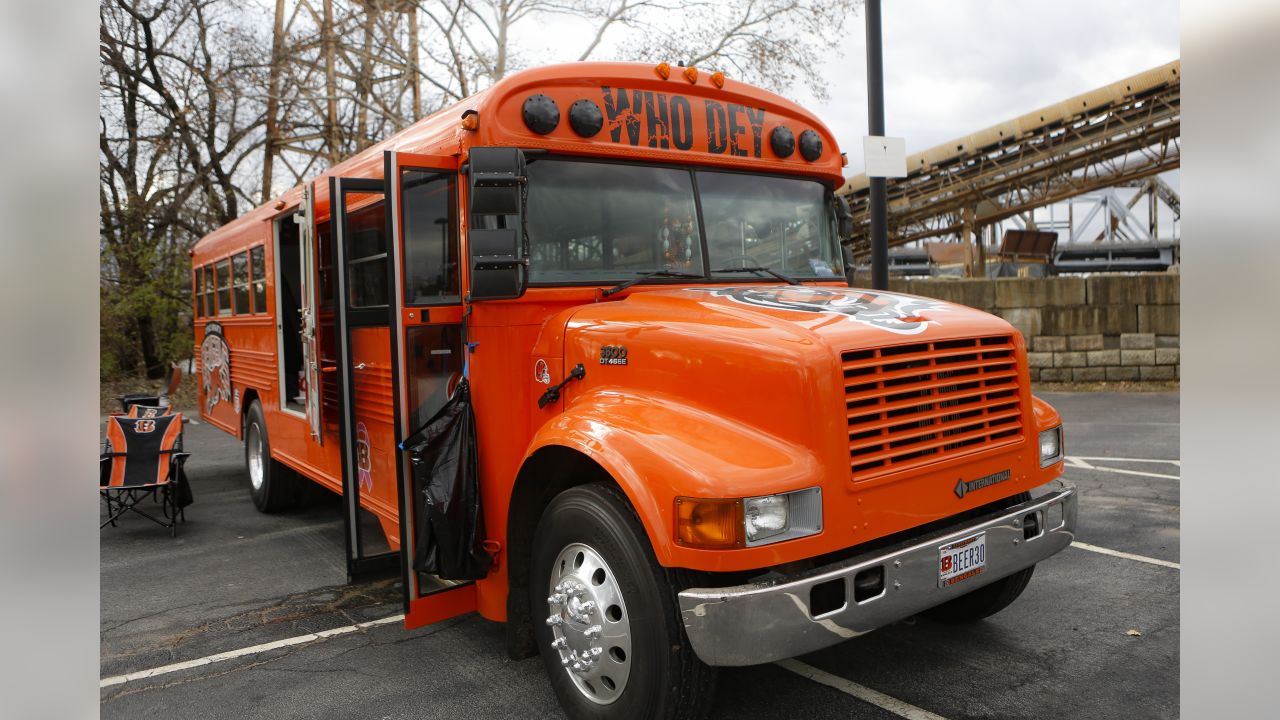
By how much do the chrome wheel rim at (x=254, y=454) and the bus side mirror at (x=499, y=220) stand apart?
4.78 m

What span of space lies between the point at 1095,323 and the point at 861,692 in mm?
12389

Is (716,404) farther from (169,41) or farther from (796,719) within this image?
(169,41)

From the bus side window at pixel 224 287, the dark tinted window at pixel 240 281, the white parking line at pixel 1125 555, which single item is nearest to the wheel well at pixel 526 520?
the white parking line at pixel 1125 555

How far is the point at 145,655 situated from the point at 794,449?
11.7 ft

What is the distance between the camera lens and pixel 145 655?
434 cm

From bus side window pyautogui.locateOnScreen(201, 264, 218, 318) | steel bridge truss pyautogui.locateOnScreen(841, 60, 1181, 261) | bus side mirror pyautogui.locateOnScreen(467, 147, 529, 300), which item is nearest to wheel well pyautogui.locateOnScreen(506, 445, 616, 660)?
bus side mirror pyautogui.locateOnScreen(467, 147, 529, 300)

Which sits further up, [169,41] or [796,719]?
[169,41]

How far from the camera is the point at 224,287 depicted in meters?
8.45

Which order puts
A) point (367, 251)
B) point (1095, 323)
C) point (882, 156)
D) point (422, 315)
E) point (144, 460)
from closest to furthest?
point (422, 315) < point (367, 251) < point (144, 460) < point (882, 156) < point (1095, 323)

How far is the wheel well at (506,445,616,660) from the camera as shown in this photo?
362cm

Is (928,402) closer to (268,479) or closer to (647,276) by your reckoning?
(647,276)

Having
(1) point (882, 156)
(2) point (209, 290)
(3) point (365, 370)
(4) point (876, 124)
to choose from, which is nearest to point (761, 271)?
(3) point (365, 370)
